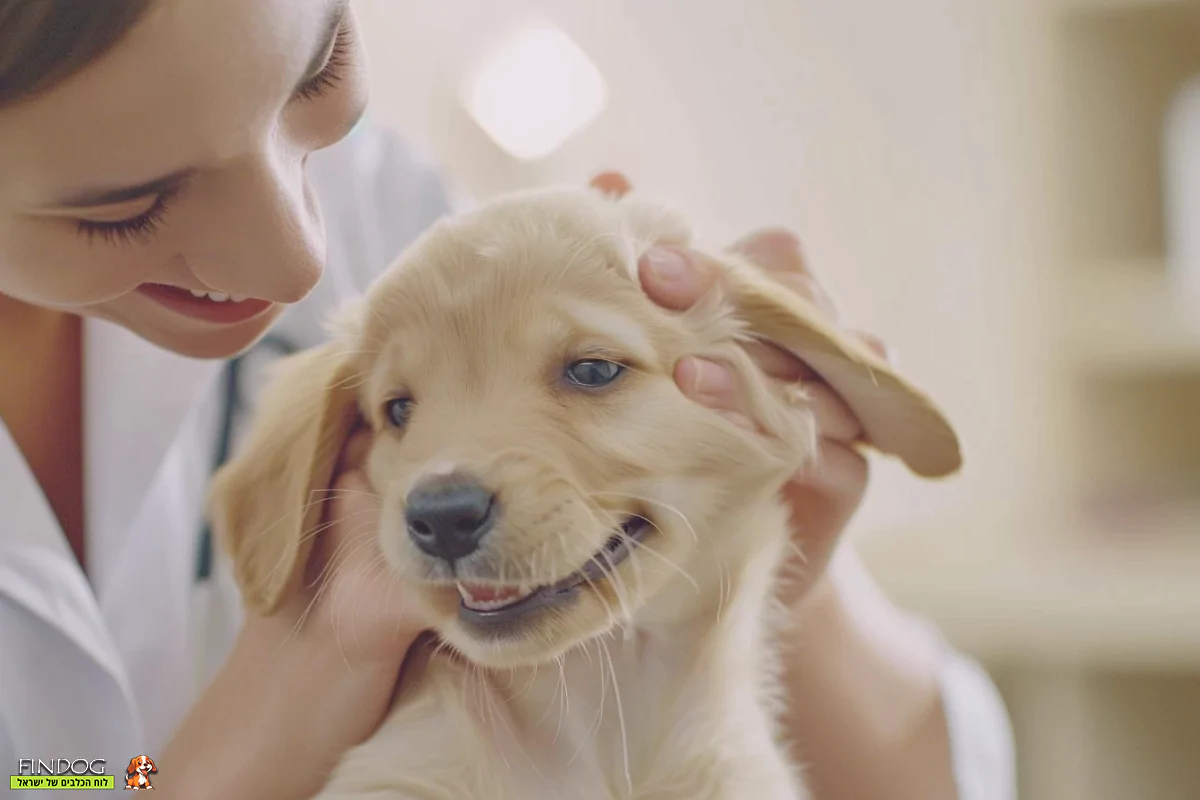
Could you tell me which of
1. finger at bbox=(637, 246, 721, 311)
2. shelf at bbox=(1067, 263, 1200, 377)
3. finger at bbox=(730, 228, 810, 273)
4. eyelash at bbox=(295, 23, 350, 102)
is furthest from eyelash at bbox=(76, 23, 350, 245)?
shelf at bbox=(1067, 263, 1200, 377)

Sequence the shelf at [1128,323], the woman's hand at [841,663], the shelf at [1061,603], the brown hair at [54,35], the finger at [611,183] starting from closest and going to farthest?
the brown hair at [54,35], the woman's hand at [841,663], the finger at [611,183], the shelf at [1061,603], the shelf at [1128,323]

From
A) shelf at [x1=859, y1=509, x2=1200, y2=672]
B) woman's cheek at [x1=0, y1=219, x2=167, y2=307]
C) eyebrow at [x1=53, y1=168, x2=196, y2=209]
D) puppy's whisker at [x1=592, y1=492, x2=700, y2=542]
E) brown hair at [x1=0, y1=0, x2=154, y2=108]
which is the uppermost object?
brown hair at [x1=0, y1=0, x2=154, y2=108]

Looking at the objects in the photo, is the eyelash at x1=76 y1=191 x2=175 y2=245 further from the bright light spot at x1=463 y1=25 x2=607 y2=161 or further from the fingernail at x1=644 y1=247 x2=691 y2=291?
the bright light spot at x1=463 y1=25 x2=607 y2=161

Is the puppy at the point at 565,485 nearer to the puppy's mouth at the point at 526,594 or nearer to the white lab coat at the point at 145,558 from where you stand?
the puppy's mouth at the point at 526,594

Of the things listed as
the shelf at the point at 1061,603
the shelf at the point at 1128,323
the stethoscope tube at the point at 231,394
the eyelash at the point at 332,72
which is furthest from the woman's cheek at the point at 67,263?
the shelf at the point at 1128,323

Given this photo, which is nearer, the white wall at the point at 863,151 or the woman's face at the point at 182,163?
the woman's face at the point at 182,163

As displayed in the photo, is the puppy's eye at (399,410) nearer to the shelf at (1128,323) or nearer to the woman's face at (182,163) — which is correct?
the woman's face at (182,163)

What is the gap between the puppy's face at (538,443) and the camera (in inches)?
21.1

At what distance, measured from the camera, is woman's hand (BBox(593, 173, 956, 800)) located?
2.37 ft

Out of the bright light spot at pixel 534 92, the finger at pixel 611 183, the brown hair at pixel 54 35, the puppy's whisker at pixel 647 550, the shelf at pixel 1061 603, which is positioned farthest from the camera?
the shelf at pixel 1061 603

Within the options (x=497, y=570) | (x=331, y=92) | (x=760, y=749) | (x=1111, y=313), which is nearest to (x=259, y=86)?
(x=331, y=92)

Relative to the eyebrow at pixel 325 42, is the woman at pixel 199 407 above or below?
below

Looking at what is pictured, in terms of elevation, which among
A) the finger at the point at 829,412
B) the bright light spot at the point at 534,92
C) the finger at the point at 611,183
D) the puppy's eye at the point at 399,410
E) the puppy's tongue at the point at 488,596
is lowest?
the puppy's tongue at the point at 488,596

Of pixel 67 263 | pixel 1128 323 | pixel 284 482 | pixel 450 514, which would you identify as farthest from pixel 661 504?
pixel 1128 323
